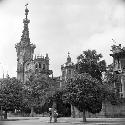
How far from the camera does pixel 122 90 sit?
59781 mm

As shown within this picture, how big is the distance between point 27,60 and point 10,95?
52.6m

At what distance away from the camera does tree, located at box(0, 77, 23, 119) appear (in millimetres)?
54812

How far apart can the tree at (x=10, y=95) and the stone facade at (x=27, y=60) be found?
39374 mm

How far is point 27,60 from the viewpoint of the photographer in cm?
10719

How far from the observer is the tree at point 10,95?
180ft

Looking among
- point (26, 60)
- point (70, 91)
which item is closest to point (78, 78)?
point (70, 91)

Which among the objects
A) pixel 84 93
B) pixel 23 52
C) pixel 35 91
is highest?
pixel 23 52

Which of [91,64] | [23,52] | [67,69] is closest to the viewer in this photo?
[91,64]

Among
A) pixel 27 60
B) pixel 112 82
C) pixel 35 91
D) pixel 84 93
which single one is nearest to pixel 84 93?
pixel 84 93

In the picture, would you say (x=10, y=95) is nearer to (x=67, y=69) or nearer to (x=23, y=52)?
(x=67, y=69)

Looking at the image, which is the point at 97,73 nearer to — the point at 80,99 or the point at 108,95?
the point at 108,95

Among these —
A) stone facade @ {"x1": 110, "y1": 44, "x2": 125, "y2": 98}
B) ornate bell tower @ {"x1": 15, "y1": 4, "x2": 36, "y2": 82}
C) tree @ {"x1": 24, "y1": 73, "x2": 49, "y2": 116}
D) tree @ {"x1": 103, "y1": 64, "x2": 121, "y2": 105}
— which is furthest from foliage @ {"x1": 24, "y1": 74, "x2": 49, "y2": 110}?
ornate bell tower @ {"x1": 15, "y1": 4, "x2": 36, "y2": 82}

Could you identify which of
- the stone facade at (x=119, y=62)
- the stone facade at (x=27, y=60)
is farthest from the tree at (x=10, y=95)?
the stone facade at (x=27, y=60)

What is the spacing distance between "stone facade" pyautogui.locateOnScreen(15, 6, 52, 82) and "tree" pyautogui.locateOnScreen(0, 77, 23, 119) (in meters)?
39.4
